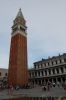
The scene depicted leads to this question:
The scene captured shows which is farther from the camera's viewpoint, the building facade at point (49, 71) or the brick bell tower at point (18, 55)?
the building facade at point (49, 71)

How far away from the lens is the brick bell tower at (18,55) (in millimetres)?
51312

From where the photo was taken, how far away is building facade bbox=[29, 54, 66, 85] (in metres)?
52.2

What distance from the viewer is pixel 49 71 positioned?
56.4 m

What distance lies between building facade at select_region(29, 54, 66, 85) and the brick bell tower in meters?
7.51

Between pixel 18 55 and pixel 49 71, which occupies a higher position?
pixel 18 55

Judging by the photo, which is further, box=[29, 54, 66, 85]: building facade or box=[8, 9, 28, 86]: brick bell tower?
box=[29, 54, 66, 85]: building facade

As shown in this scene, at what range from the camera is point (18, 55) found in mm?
53031

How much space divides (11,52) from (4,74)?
3279cm

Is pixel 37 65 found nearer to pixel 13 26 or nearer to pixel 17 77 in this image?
pixel 17 77

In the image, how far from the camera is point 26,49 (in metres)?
57.1

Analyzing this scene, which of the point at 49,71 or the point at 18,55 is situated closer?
the point at 18,55

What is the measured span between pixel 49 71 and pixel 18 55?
1281cm

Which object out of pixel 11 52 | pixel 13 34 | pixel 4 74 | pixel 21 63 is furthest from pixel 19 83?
pixel 4 74

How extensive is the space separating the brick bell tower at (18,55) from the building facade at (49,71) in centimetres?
751
